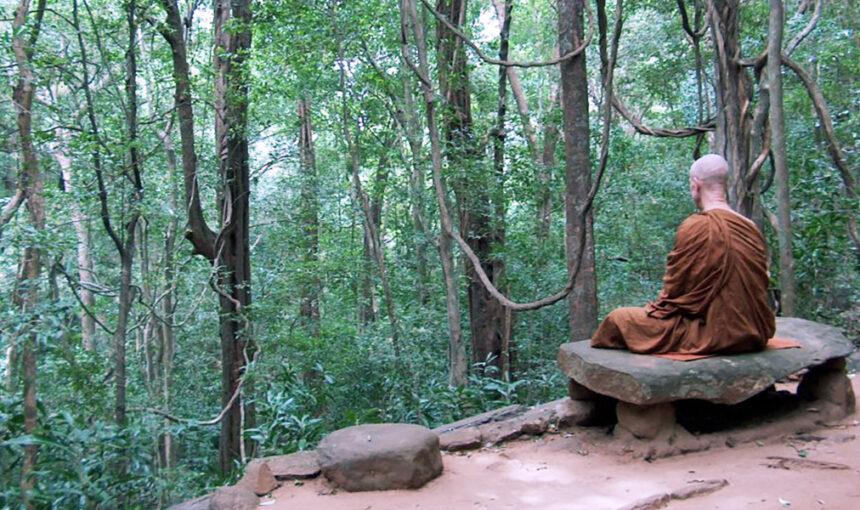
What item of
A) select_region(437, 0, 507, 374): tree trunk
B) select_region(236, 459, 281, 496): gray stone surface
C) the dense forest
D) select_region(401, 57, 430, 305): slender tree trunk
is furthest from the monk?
select_region(401, 57, 430, 305): slender tree trunk

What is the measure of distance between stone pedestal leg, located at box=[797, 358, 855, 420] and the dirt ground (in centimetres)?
8

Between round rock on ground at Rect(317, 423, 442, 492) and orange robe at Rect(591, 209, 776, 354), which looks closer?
round rock on ground at Rect(317, 423, 442, 492)

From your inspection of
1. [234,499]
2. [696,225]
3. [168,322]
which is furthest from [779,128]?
[168,322]

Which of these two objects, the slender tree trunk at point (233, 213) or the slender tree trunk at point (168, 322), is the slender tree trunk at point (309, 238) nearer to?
the slender tree trunk at point (233, 213)

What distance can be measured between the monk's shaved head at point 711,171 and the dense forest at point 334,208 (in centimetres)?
106

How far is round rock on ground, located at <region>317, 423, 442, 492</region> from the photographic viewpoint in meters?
3.56

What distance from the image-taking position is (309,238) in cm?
1018

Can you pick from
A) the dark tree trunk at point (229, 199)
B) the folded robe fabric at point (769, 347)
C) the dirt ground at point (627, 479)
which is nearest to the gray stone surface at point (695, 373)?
the folded robe fabric at point (769, 347)

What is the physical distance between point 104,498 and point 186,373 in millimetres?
5255

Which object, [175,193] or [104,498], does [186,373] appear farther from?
[104,498]

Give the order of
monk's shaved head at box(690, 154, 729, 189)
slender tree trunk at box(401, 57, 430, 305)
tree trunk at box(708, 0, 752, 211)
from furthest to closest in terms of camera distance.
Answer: slender tree trunk at box(401, 57, 430, 305), tree trunk at box(708, 0, 752, 211), monk's shaved head at box(690, 154, 729, 189)

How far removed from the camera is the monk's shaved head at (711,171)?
4109 mm

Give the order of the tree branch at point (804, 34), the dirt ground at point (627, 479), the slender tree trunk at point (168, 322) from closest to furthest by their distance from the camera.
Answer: the dirt ground at point (627, 479), the tree branch at point (804, 34), the slender tree trunk at point (168, 322)

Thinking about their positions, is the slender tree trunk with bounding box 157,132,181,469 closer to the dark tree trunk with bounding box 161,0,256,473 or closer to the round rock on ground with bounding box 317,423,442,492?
the dark tree trunk with bounding box 161,0,256,473
